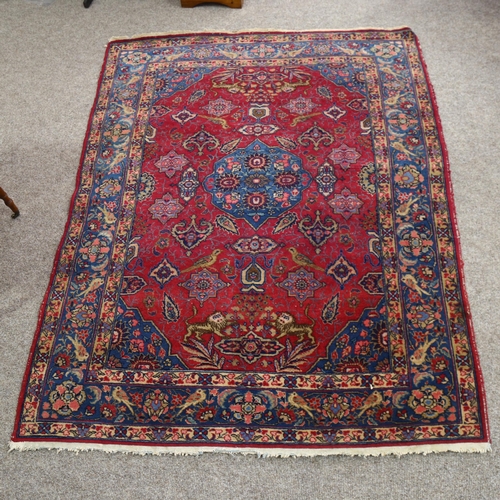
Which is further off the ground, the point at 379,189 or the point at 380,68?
the point at 380,68

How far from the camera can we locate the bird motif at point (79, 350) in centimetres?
210

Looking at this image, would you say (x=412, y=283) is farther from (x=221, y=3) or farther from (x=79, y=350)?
(x=221, y=3)

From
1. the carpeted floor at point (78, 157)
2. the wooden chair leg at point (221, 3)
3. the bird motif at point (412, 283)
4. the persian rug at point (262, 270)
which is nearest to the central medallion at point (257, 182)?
the persian rug at point (262, 270)

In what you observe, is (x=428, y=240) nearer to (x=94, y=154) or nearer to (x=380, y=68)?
(x=380, y=68)

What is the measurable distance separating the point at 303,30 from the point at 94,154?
1.35 m

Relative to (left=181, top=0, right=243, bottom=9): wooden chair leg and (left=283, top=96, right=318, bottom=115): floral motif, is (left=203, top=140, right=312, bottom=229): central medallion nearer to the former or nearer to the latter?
(left=283, top=96, right=318, bottom=115): floral motif

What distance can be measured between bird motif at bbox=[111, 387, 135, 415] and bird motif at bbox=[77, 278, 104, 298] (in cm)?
43

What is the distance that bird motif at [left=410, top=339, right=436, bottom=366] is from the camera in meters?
2.03

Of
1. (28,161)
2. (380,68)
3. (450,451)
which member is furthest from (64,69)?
(450,451)

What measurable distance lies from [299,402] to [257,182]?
1.02 meters

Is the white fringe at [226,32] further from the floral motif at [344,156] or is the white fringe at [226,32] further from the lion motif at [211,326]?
the lion motif at [211,326]

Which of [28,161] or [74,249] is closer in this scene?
[74,249]

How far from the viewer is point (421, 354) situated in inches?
80.3

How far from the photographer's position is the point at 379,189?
2479mm
